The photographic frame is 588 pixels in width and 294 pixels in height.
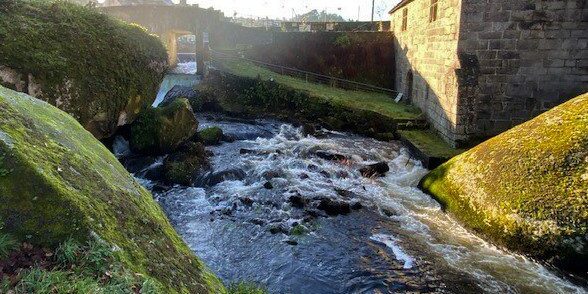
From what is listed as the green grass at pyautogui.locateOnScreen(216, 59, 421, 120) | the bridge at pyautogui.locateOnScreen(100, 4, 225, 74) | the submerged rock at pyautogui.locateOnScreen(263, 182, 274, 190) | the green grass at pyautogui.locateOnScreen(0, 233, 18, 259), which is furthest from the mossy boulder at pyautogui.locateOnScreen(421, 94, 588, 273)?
the bridge at pyautogui.locateOnScreen(100, 4, 225, 74)

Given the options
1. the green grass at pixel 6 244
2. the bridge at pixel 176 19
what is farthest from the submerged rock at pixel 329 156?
the bridge at pixel 176 19

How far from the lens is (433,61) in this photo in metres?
13.8

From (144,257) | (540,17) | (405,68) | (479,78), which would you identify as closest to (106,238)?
(144,257)

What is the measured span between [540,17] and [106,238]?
1249cm

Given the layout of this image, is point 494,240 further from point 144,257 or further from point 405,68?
point 405,68

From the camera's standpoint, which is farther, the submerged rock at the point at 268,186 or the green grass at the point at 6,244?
the submerged rock at the point at 268,186

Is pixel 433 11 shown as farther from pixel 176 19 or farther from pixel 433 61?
pixel 176 19

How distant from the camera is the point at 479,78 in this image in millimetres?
11430

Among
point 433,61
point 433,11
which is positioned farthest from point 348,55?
point 433,61

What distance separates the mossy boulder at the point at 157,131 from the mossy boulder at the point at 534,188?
793 centimetres

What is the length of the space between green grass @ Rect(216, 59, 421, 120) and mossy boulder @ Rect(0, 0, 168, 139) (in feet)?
30.3

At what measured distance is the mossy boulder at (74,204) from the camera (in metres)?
2.36

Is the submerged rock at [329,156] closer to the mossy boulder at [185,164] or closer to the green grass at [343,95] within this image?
the mossy boulder at [185,164]

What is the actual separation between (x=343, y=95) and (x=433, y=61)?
5.87 m
